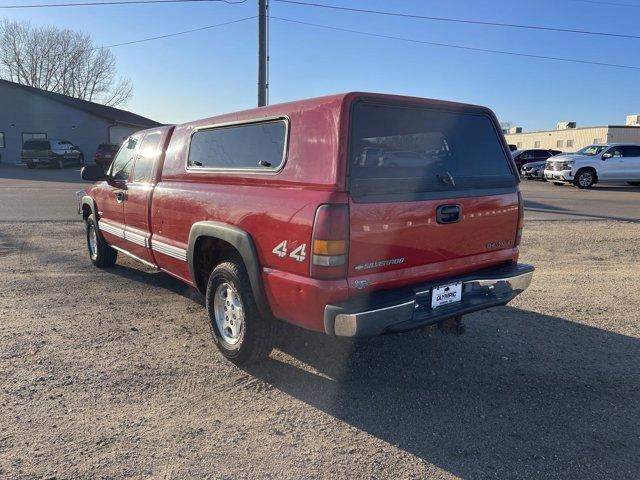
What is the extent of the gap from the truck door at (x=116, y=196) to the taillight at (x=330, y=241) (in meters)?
3.33

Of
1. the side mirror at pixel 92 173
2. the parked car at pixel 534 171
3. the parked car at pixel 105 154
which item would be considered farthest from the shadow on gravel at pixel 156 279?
the parked car at pixel 105 154

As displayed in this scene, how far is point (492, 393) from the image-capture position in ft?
11.4

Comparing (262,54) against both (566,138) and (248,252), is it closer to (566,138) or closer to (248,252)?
(248,252)

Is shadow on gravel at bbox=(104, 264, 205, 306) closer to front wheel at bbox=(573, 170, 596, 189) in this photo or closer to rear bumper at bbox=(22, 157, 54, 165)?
front wheel at bbox=(573, 170, 596, 189)

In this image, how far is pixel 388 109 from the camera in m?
3.41

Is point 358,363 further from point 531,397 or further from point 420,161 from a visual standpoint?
point 420,161

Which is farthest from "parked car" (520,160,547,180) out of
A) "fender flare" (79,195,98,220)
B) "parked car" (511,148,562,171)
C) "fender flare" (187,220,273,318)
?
"fender flare" (187,220,273,318)

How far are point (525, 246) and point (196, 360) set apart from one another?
6.25 metres

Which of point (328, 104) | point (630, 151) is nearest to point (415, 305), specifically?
point (328, 104)

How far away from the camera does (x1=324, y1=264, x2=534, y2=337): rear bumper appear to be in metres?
3.01

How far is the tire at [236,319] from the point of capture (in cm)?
364

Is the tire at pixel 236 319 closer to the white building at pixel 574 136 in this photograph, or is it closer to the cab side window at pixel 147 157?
the cab side window at pixel 147 157

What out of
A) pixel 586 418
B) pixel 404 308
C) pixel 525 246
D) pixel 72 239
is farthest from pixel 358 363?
pixel 72 239

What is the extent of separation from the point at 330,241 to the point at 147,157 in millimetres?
3036
